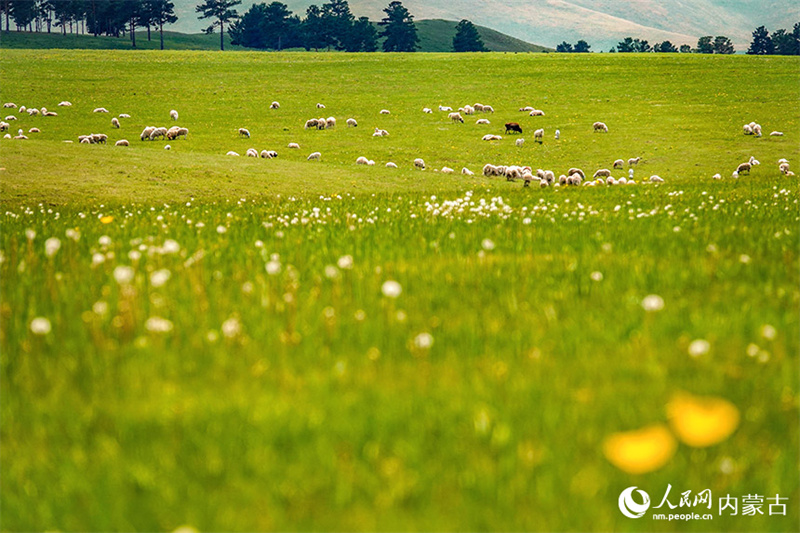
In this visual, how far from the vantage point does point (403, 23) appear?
18312 centimetres

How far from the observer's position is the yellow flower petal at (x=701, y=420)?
2.76 m

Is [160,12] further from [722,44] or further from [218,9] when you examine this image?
[722,44]

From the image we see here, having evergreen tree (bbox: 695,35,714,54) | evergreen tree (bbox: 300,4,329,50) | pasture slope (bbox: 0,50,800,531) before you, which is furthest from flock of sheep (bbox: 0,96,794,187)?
evergreen tree (bbox: 695,35,714,54)

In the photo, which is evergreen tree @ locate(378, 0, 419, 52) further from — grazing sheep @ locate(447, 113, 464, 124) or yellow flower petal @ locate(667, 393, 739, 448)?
yellow flower petal @ locate(667, 393, 739, 448)

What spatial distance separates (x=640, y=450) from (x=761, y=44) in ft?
710

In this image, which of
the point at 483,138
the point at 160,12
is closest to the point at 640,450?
the point at 483,138

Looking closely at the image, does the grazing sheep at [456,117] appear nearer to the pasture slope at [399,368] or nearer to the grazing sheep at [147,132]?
the grazing sheep at [147,132]

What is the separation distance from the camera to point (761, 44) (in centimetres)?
18175

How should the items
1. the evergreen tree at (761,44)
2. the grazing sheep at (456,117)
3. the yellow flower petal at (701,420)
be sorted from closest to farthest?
the yellow flower petal at (701,420)
the grazing sheep at (456,117)
the evergreen tree at (761,44)

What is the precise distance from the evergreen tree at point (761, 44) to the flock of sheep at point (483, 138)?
161 meters

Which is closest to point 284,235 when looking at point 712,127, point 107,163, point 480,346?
point 480,346

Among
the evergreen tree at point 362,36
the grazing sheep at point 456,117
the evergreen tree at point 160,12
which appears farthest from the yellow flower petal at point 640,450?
the evergreen tree at point 160,12

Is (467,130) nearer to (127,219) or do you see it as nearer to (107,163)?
(107,163)

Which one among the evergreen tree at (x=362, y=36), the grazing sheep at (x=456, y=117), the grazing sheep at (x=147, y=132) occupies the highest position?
the evergreen tree at (x=362, y=36)
